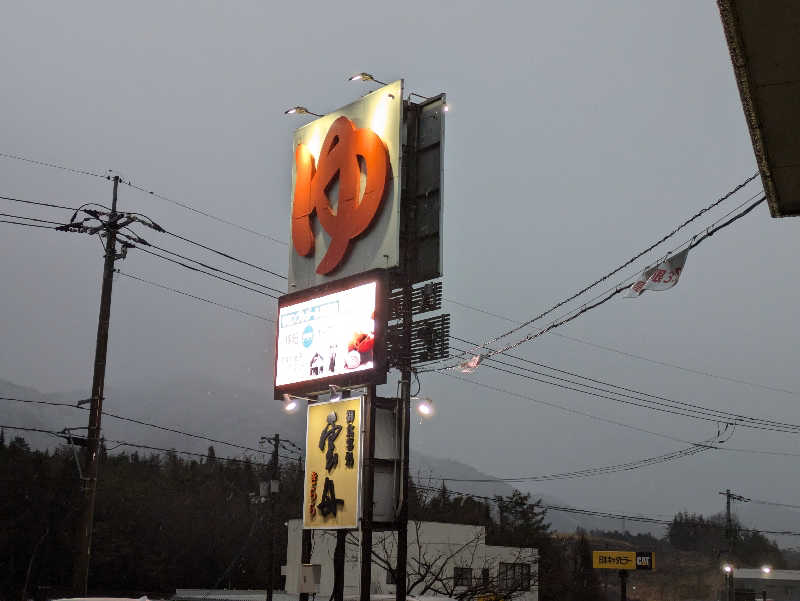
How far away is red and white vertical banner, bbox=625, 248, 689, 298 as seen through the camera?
1526 cm

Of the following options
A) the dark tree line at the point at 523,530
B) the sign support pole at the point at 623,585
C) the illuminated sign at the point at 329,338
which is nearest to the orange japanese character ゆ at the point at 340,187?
the illuminated sign at the point at 329,338

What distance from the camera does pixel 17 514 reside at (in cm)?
6444

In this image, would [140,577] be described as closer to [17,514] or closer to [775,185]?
[17,514]

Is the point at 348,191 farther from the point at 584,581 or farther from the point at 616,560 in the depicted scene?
the point at 584,581

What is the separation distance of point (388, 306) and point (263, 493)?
29.3 metres

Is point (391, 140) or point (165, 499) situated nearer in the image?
point (391, 140)

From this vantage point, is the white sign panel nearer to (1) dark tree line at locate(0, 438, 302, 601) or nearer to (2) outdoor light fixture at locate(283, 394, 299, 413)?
(2) outdoor light fixture at locate(283, 394, 299, 413)

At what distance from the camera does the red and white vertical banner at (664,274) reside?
50.1ft

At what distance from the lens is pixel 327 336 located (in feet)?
66.4

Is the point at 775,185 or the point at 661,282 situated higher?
the point at 661,282

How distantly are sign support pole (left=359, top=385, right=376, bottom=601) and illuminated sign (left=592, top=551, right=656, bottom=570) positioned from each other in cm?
3261

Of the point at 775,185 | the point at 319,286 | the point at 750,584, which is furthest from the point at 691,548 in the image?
the point at 775,185

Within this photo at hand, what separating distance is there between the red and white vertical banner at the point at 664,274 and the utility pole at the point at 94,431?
13.9 m

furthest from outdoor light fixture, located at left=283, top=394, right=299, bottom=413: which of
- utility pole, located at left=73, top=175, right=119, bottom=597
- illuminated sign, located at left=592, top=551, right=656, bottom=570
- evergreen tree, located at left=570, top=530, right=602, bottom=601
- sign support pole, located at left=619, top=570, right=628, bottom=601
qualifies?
evergreen tree, located at left=570, top=530, right=602, bottom=601
